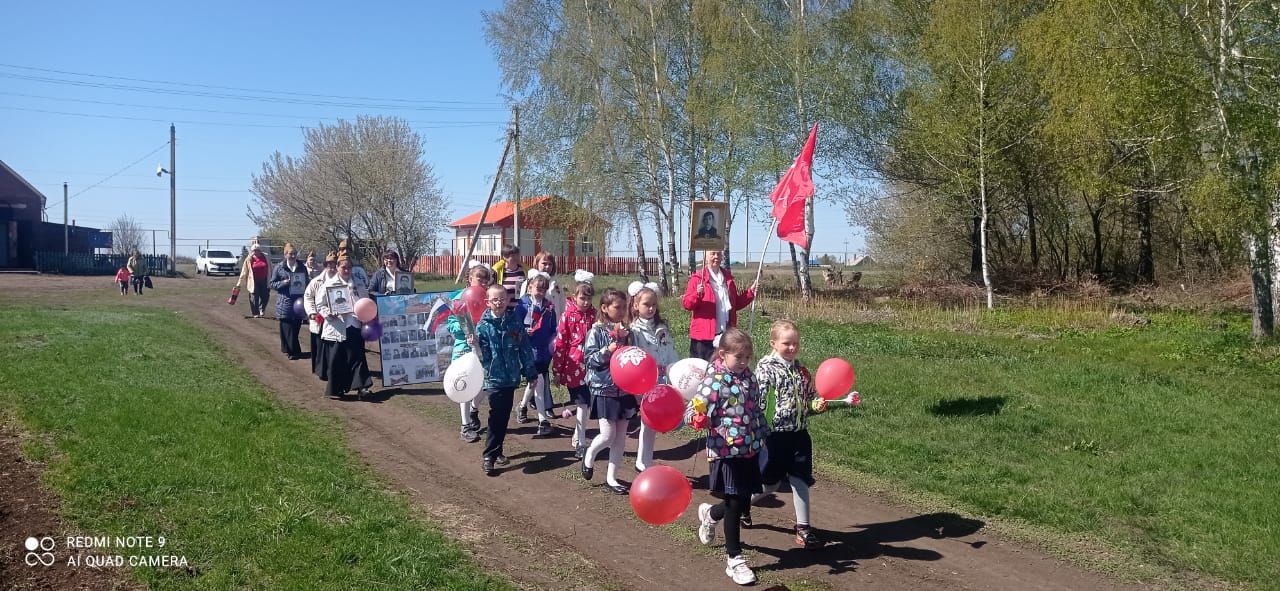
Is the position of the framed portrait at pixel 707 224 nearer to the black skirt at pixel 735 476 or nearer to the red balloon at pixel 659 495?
the black skirt at pixel 735 476

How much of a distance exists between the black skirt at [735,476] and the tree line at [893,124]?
12310mm

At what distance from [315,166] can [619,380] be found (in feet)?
130

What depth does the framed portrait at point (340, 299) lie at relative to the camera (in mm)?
10641

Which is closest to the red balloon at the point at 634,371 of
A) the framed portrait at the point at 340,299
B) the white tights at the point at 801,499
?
the white tights at the point at 801,499

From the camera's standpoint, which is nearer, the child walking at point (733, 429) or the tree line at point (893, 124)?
the child walking at point (733, 429)

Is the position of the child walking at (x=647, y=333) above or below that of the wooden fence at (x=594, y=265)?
below

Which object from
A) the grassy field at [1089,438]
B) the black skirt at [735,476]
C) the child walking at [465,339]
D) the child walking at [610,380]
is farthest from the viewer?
the child walking at [465,339]

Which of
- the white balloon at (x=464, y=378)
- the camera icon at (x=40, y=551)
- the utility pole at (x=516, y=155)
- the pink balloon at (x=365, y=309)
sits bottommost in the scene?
the camera icon at (x=40, y=551)

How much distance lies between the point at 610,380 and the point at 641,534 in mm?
1443

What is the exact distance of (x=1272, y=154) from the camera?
1198 cm

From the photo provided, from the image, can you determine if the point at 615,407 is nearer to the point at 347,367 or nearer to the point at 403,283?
the point at 347,367

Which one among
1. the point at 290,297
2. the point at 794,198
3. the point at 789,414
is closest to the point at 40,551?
the point at 789,414

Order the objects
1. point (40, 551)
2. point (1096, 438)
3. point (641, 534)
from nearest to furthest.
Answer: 1. point (40, 551)
2. point (641, 534)
3. point (1096, 438)

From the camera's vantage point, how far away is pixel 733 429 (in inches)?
211
